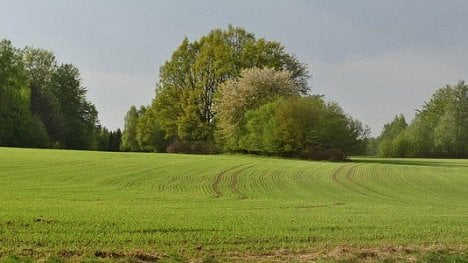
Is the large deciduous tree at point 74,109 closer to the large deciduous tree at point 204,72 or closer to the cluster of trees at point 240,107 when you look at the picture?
the cluster of trees at point 240,107

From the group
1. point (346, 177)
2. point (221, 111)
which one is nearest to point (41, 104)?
point (221, 111)

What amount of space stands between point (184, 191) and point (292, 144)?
126ft

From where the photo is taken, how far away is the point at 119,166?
4600cm

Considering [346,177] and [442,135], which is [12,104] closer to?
[346,177]

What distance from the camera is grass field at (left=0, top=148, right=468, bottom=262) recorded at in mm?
12625

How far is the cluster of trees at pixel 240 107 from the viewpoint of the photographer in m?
69.8

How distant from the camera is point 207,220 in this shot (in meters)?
18.0

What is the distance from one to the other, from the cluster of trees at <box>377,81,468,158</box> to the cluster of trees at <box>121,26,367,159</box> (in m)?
37.9

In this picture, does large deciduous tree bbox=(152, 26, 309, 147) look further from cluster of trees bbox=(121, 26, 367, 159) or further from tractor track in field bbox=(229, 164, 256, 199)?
tractor track in field bbox=(229, 164, 256, 199)

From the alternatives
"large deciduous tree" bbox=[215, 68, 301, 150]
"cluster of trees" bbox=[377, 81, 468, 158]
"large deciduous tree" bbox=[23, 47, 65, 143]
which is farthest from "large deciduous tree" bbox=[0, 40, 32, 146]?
"cluster of trees" bbox=[377, 81, 468, 158]

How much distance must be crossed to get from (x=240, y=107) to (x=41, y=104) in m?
44.8

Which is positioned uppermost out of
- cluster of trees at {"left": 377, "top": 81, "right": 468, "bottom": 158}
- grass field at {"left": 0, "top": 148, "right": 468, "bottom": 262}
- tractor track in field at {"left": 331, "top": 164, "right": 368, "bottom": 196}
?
cluster of trees at {"left": 377, "top": 81, "right": 468, "bottom": 158}

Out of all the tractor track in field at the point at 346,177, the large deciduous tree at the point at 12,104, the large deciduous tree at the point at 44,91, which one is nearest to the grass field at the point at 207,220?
the tractor track in field at the point at 346,177

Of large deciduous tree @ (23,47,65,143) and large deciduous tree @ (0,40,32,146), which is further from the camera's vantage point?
large deciduous tree @ (23,47,65,143)
